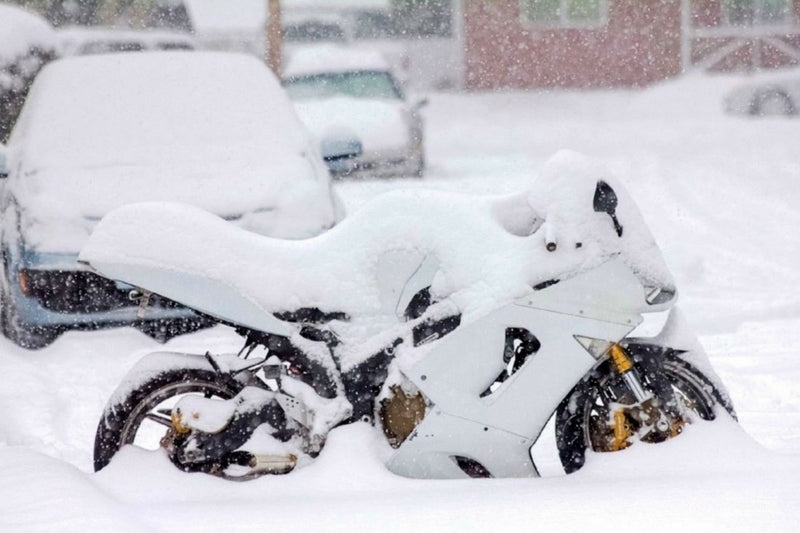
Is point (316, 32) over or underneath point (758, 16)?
over

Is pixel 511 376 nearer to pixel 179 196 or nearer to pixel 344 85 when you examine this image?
pixel 179 196

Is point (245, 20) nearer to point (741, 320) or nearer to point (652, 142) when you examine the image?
point (652, 142)

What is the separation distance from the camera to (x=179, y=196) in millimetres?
7637

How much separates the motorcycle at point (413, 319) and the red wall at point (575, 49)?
29.2 m

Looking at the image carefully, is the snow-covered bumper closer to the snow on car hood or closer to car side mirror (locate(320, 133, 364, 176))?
car side mirror (locate(320, 133, 364, 176))

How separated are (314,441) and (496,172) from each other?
42.8 feet

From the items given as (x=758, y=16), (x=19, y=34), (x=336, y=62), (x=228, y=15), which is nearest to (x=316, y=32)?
(x=228, y=15)

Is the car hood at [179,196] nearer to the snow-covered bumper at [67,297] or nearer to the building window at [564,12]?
the snow-covered bumper at [67,297]

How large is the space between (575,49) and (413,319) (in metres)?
29.8

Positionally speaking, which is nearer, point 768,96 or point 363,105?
point 363,105

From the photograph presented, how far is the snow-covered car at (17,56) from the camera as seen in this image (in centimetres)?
1191

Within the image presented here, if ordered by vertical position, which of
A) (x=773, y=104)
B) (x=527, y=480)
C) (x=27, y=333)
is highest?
(x=527, y=480)

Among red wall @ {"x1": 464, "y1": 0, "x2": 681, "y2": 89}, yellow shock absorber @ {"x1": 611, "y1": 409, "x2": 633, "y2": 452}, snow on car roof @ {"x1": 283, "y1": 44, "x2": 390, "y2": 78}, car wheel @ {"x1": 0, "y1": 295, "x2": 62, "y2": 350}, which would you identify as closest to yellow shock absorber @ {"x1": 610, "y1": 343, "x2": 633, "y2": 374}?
yellow shock absorber @ {"x1": 611, "y1": 409, "x2": 633, "y2": 452}

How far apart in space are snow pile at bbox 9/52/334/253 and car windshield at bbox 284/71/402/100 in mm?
7906
